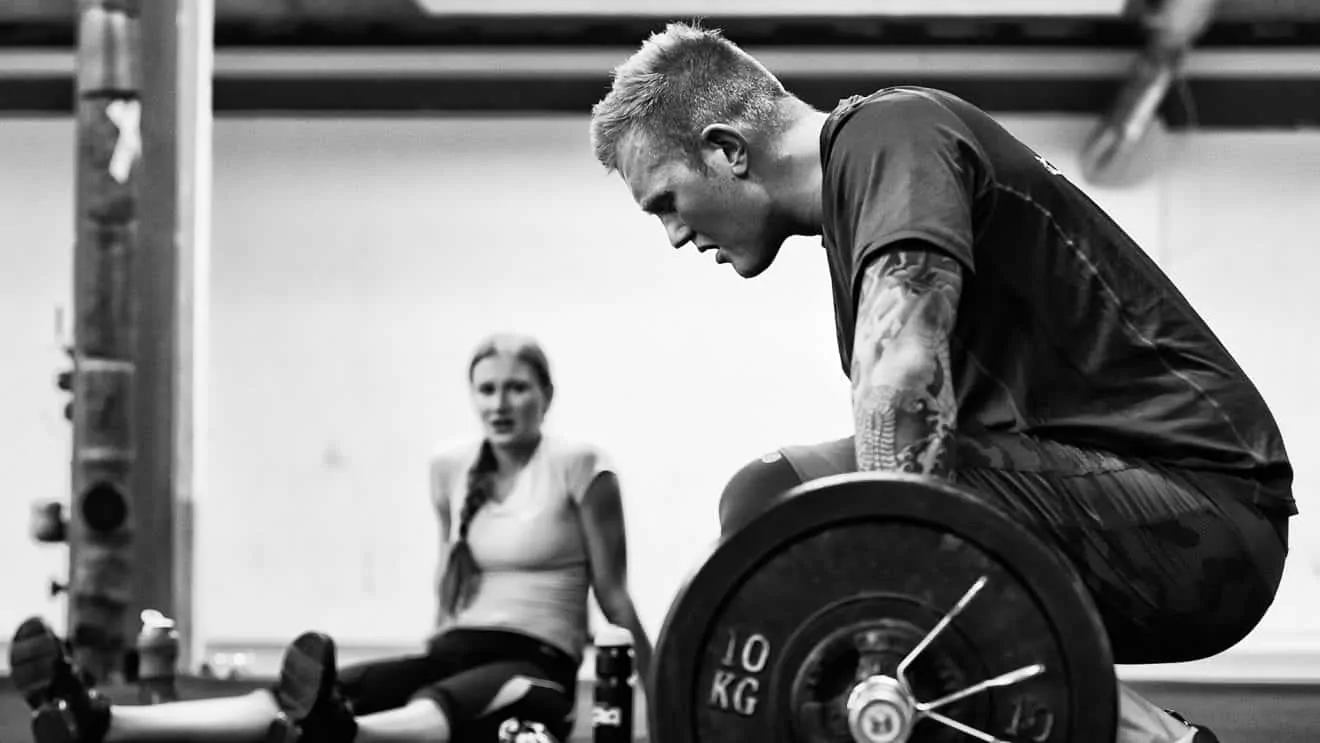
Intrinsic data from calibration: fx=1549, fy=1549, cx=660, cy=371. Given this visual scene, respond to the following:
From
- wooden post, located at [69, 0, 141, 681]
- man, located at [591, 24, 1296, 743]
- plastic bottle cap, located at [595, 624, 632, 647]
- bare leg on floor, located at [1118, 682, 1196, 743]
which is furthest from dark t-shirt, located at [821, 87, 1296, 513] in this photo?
wooden post, located at [69, 0, 141, 681]

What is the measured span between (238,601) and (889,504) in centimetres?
596

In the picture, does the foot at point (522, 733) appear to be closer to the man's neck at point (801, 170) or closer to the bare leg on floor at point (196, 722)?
the bare leg on floor at point (196, 722)

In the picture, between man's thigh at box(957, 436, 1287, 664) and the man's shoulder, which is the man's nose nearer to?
the man's shoulder

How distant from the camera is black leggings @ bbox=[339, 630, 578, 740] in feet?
8.97

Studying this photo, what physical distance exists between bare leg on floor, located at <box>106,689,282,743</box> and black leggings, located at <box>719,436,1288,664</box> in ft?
4.44

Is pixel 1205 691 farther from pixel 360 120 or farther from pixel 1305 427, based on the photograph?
pixel 360 120

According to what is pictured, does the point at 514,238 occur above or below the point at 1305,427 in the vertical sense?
above

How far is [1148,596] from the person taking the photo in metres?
1.36

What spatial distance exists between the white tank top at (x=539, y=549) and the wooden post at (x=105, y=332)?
171 cm

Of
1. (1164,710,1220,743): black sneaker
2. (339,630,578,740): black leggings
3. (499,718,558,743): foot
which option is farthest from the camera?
(339,630,578,740): black leggings

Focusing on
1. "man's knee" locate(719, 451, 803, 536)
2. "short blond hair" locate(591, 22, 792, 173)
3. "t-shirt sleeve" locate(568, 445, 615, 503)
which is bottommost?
"man's knee" locate(719, 451, 803, 536)

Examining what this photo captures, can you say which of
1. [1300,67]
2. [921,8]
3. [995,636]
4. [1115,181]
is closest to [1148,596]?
[995,636]

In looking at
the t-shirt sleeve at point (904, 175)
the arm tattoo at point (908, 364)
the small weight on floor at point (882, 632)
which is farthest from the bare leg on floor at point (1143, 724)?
the t-shirt sleeve at point (904, 175)

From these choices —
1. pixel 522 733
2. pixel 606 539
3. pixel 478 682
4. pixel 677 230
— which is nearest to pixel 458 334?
pixel 606 539
